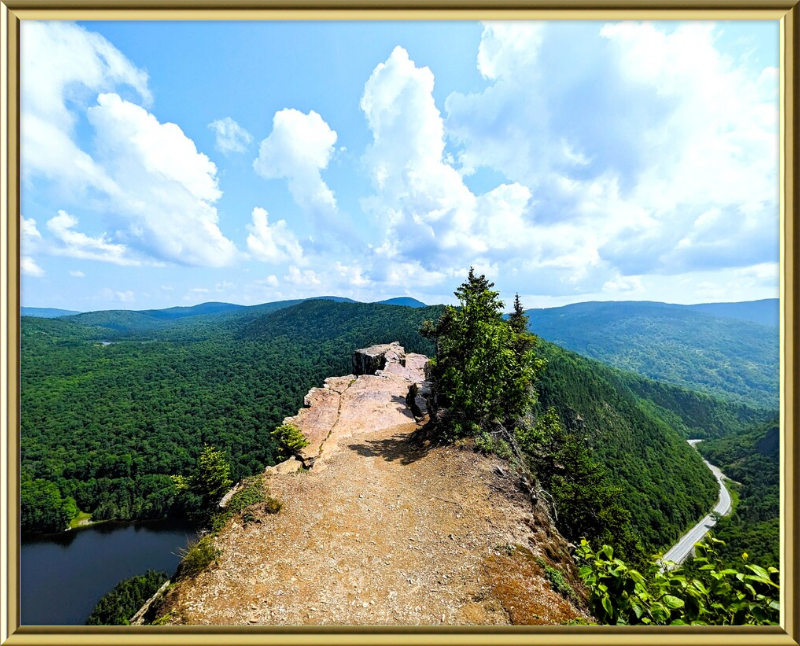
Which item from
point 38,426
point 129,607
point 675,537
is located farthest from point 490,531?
point 38,426

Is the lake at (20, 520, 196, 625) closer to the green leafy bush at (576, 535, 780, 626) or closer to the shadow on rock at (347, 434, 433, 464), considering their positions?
the shadow on rock at (347, 434, 433, 464)

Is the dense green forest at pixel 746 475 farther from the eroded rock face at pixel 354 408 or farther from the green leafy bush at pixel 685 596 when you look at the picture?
the green leafy bush at pixel 685 596

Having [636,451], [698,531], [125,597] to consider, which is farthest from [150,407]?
[698,531]

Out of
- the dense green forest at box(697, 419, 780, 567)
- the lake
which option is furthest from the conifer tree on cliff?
the dense green forest at box(697, 419, 780, 567)

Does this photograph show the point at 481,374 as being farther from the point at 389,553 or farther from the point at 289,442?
the point at 289,442

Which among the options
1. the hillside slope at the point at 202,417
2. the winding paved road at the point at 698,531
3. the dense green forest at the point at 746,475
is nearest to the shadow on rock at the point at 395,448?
the hillside slope at the point at 202,417
